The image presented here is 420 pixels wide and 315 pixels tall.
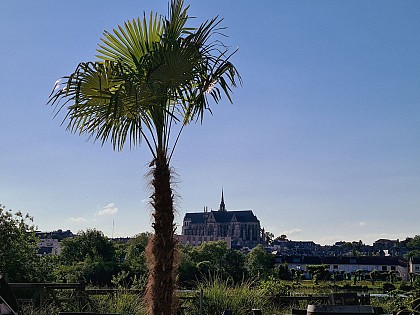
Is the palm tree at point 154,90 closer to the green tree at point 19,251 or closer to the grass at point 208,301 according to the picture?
the grass at point 208,301

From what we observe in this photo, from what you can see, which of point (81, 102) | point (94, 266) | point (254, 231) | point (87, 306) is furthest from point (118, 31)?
point (254, 231)

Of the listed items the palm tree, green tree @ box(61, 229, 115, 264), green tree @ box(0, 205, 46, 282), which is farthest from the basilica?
the palm tree

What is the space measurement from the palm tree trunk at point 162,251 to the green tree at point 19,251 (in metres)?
8.71

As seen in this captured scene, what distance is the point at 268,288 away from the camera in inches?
387

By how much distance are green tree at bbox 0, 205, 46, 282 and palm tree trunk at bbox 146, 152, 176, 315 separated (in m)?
8.71

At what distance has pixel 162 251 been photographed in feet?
17.5

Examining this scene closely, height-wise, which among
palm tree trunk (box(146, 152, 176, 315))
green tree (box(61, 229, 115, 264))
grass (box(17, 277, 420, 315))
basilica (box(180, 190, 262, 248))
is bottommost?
grass (box(17, 277, 420, 315))

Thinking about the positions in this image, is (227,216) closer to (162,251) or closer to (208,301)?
(208,301)

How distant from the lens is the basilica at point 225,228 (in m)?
166

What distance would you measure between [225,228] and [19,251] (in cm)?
15556

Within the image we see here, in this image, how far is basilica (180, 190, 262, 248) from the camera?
16599 cm

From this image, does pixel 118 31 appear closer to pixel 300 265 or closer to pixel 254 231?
pixel 300 265

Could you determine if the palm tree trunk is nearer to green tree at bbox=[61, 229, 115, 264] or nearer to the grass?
the grass

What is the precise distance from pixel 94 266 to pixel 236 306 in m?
32.6
